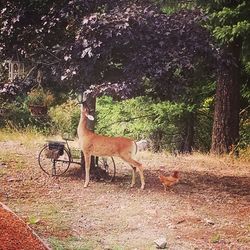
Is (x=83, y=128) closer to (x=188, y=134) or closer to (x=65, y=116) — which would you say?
(x=188, y=134)

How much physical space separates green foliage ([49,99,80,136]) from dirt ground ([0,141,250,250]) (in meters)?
7.02

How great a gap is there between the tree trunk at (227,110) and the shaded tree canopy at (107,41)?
3.21 metres

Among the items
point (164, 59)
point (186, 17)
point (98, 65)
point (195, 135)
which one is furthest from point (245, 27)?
point (195, 135)

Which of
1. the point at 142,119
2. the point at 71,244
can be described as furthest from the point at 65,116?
the point at 71,244

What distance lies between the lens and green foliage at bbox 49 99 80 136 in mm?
18344

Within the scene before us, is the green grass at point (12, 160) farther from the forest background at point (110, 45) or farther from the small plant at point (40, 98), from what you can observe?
the small plant at point (40, 98)

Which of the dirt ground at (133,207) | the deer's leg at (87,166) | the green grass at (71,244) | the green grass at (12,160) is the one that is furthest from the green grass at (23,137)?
the green grass at (71,244)

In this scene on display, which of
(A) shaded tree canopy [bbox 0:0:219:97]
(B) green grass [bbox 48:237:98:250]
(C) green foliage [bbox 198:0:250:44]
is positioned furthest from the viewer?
(C) green foliage [bbox 198:0:250:44]

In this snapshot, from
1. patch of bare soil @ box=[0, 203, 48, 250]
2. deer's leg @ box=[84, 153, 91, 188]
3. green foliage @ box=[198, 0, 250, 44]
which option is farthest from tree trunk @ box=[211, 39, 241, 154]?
patch of bare soil @ box=[0, 203, 48, 250]

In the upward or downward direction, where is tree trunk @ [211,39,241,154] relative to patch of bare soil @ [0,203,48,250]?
upward

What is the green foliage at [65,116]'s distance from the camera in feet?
60.2

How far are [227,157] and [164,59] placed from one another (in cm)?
456

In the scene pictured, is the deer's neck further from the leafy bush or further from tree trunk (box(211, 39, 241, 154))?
the leafy bush

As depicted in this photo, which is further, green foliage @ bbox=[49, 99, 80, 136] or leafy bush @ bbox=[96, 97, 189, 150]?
green foliage @ bbox=[49, 99, 80, 136]
